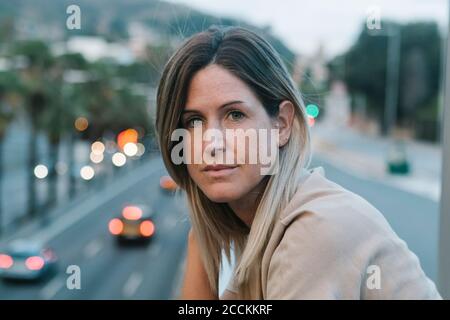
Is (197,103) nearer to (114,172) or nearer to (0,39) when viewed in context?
(0,39)

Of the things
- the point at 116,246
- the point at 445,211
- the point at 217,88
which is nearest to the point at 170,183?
the point at 217,88

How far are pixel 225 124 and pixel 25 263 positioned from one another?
35.6 feet

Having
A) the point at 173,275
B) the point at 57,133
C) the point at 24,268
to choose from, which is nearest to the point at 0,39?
the point at 57,133

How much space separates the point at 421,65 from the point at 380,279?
1834 cm

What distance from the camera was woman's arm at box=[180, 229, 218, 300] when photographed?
2.81 ft

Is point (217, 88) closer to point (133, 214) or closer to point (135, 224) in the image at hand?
point (133, 214)

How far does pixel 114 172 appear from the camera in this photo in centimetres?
1694

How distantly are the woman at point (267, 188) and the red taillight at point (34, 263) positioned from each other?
34.0 feet

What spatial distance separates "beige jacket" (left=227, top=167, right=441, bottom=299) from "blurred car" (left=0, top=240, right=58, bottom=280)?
9913 millimetres

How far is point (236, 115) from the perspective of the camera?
714 mm

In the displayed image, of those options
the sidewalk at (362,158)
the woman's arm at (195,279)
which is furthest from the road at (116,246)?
the woman's arm at (195,279)

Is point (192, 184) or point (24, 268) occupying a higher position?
point (192, 184)

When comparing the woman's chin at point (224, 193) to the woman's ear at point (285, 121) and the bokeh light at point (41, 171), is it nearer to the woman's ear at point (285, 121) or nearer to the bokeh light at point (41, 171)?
the woman's ear at point (285, 121)

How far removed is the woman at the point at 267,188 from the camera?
61cm
